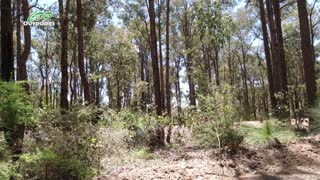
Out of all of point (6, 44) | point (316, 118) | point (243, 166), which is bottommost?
point (243, 166)

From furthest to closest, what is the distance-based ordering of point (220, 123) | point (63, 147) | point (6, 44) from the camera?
point (220, 123), point (63, 147), point (6, 44)

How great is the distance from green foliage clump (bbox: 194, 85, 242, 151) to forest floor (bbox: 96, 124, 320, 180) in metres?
0.23

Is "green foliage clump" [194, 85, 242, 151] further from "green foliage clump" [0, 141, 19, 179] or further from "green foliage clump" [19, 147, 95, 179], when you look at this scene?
"green foliage clump" [0, 141, 19, 179]

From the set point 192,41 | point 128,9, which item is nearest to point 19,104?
point 128,9

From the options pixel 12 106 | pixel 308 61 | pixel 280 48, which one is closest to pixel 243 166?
pixel 12 106

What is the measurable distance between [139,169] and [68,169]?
141 centimetres

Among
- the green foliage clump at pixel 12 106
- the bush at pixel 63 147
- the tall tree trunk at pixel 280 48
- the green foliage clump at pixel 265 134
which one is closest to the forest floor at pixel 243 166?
the green foliage clump at pixel 265 134

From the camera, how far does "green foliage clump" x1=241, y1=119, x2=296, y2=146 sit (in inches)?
293

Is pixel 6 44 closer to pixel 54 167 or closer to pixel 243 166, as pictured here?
pixel 54 167

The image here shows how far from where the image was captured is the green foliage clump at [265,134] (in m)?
7.45

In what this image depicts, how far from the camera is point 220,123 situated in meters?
7.18

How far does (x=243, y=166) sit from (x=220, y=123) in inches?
39.3

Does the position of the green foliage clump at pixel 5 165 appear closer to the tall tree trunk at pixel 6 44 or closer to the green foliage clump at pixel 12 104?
the green foliage clump at pixel 12 104

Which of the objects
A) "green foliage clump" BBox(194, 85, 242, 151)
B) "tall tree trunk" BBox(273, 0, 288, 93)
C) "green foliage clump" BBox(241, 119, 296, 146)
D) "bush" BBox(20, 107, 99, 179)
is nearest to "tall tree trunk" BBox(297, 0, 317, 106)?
"green foliage clump" BBox(241, 119, 296, 146)
